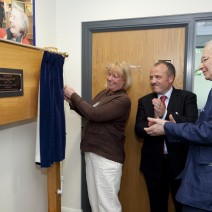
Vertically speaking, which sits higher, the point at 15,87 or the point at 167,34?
the point at 167,34

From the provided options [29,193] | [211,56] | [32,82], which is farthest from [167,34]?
[29,193]

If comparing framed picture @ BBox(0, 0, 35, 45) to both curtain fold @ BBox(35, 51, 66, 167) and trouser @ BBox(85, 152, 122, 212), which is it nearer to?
curtain fold @ BBox(35, 51, 66, 167)

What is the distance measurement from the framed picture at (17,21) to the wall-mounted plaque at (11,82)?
0.32 m

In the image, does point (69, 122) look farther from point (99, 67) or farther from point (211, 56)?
point (211, 56)

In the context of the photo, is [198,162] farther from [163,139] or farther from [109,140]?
[109,140]

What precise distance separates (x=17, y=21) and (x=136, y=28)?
3.15 ft

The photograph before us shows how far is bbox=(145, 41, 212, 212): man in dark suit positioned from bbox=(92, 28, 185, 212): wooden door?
738mm

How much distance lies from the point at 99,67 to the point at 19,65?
36.4 inches

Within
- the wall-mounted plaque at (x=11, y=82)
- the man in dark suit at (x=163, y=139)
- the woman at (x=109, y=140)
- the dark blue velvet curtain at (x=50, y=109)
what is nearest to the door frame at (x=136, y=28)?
the man in dark suit at (x=163, y=139)

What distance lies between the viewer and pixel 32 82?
1.49 metres

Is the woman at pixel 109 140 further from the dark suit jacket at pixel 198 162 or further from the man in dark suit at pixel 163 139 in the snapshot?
the dark suit jacket at pixel 198 162

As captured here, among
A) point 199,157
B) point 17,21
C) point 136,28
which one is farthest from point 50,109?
point 136,28

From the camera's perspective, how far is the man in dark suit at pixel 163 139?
166cm

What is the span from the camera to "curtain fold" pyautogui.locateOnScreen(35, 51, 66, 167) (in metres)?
1.47
